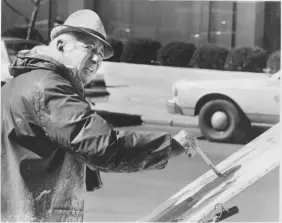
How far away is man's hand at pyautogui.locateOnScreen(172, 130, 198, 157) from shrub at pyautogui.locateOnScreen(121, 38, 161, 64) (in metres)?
2.64

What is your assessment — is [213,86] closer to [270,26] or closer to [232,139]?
[232,139]

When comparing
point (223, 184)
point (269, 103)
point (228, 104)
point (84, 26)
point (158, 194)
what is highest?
point (84, 26)

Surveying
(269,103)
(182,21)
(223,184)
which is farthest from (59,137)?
(269,103)

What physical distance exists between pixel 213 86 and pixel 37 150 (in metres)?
5.19

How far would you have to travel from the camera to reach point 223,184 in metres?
2.21

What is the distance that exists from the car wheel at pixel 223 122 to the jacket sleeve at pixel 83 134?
4838 millimetres

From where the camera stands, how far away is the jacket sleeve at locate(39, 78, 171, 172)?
186cm

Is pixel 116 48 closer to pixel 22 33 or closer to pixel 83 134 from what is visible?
pixel 22 33

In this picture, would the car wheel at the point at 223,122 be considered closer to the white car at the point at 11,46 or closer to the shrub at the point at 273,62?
the shrub at the point at 273,62

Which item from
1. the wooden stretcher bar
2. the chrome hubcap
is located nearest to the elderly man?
the wooden stretcher bar

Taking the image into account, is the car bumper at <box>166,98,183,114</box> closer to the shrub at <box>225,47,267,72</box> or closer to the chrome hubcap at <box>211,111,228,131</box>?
the shrub at <box>225,47,267,72</box>

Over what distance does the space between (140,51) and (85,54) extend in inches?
114

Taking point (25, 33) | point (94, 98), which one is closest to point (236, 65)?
point (94, 98)

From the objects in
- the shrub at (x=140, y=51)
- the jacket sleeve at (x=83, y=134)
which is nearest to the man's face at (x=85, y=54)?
the jacket sleeve at (x=83, y=134)
